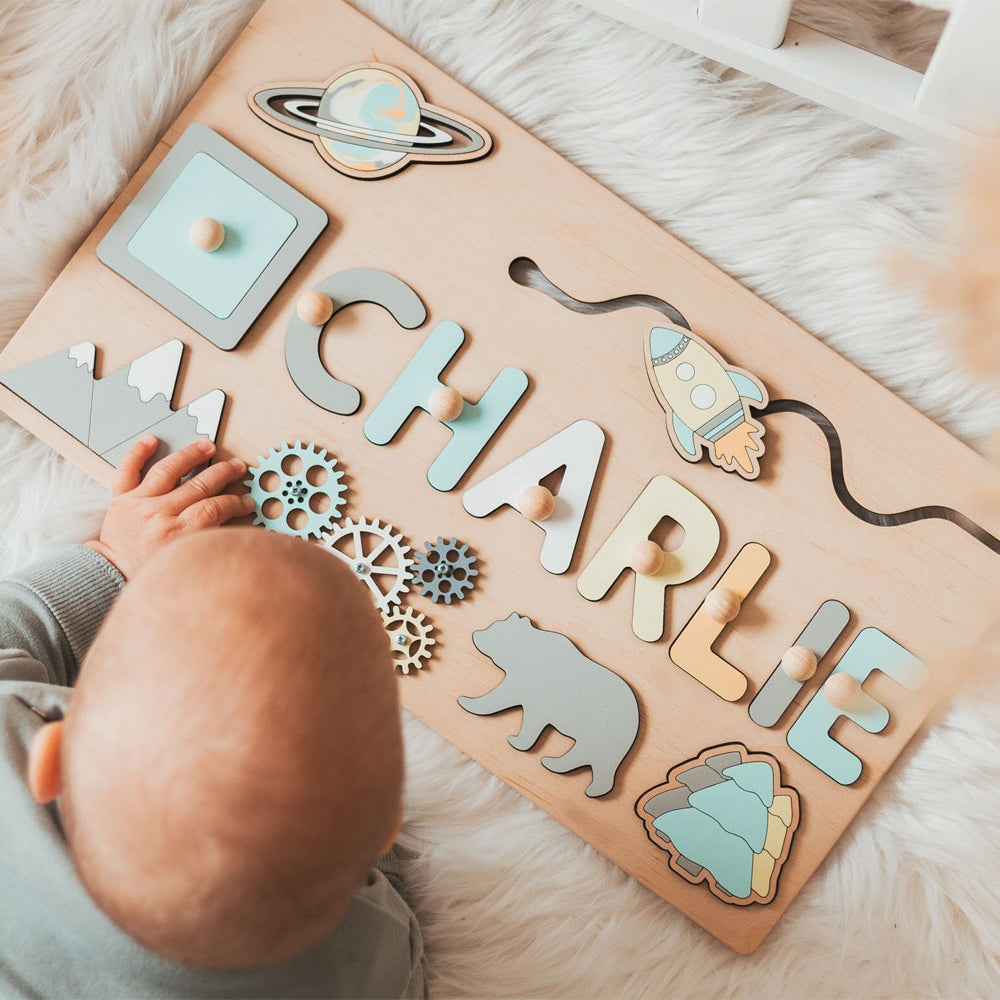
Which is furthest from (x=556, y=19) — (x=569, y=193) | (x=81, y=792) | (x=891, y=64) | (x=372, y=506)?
(x=81, y=792)

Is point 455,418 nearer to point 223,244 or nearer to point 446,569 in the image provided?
point 446,569

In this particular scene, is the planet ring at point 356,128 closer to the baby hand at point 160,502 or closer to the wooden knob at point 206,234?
the wooden knob at point 206,234

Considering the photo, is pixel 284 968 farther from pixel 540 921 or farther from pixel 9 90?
pixel 9 90

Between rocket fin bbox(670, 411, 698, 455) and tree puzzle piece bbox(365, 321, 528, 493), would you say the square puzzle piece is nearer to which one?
tree puzzle piece bbox(365, 321, 528, 493)

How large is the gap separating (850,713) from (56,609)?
0.55 meters

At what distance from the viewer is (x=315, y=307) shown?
650 millimetres

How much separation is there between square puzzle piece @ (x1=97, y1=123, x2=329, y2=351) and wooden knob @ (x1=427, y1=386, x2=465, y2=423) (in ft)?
0.47

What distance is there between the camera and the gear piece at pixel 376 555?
653mm

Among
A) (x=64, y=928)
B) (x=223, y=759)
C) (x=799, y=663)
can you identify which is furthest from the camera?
(x=799, y=663)

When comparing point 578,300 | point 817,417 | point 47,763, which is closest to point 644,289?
point 578,300

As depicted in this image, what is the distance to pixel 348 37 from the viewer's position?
673 millimetres

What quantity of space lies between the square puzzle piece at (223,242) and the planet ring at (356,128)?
0.04m

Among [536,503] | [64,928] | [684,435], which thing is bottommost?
[64,928]

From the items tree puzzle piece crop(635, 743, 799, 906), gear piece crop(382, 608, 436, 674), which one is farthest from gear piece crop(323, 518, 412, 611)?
tree puzzle piece crop(635, 743, 799, 906)
